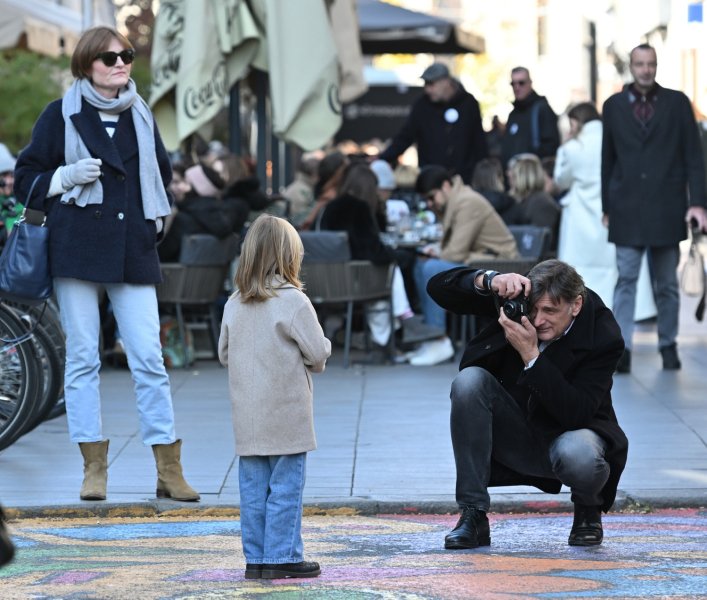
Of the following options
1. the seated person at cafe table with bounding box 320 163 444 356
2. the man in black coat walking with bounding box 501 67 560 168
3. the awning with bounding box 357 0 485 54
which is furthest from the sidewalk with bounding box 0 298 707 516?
the awning with bounding box 357 0 485 54

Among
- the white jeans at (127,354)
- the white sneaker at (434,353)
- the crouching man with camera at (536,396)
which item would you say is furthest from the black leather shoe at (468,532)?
the white sneaker at (434,353)

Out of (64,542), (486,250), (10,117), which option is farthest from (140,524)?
(10,117)

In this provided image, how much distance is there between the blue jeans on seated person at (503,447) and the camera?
19.0 feet

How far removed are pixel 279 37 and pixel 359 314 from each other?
2.15m

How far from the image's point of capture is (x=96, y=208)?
685 centimetres

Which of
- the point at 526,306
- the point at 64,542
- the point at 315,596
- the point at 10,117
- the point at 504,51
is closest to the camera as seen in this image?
the point at 315,596

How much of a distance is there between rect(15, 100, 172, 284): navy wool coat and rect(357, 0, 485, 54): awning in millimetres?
13348

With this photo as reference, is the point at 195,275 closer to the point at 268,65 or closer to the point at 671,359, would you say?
the point at 268,65

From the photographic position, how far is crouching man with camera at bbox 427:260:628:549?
18.9ft

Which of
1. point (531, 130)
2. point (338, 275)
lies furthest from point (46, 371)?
point (531, 130)

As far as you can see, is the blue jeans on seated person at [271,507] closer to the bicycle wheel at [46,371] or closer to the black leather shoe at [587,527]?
the black leather shoe at [587,527]

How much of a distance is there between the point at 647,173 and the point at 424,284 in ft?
6.58

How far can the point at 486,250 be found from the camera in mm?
11914

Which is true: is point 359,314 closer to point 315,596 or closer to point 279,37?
point 279,37
